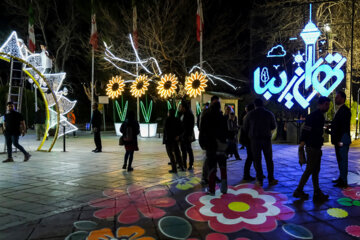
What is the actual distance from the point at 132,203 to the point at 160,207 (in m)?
0.53

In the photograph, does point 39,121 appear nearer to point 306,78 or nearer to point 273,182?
point 306,78

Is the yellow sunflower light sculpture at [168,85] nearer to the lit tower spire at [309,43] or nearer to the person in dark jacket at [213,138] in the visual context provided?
the lit tower spire at [309,43]

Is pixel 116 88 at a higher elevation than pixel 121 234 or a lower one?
higher

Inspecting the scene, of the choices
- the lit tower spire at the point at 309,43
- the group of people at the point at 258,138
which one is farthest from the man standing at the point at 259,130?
the lit tower spire at the point at 309,43

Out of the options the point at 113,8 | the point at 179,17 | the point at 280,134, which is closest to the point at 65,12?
the point at 113,8

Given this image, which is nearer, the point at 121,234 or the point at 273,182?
the point at 121,234

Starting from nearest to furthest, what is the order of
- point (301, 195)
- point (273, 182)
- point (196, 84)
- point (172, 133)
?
point (301, 195) < point (273, 182) < point (172, 133) < point (196, 84)

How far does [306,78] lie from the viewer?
1396 centimetres

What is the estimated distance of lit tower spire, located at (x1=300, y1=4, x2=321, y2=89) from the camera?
13.9 metres

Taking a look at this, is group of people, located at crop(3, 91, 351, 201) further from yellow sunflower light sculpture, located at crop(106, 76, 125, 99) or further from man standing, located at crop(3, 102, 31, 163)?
yellow sunflower light sculpture, located at crop(106, 76, 125, 99)

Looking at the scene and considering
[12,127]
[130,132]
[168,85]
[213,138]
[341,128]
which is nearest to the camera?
[213,138]

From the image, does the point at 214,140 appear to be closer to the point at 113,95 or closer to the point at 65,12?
the point at 113,95

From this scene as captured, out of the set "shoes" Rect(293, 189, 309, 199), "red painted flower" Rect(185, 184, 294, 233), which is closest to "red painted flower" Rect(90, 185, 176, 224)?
"red painted flower" Rect(185, 184, 294, 233)

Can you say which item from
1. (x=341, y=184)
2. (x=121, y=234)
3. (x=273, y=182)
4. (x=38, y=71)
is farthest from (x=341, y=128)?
(x=38, y=71)
